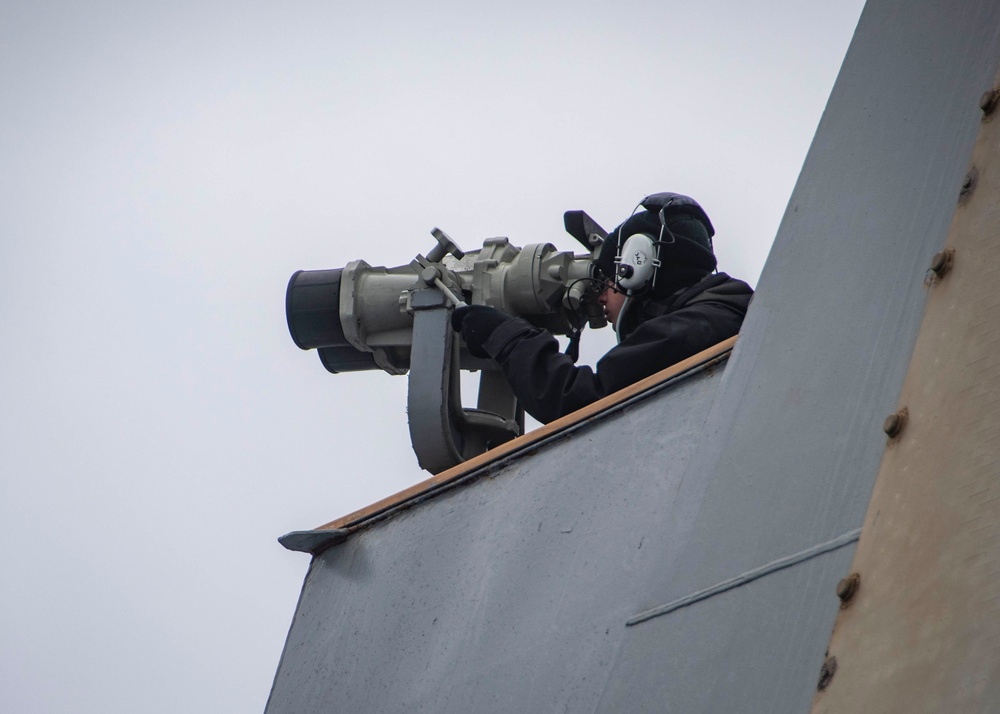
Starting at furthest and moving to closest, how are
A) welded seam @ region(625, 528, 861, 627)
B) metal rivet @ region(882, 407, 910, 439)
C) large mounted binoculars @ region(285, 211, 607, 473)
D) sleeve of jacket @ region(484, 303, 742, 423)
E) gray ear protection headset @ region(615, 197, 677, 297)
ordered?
large mounted binoculars @ region(285, 211, 607, 473), gray ear protection headset @ region(615, 197, 677, 297), sleeve of jacket @ region(484, 303, 742, 423), welded seam @ region(625, 528, 861, 627), metal rivet @ region(882, 407, 910, 439)

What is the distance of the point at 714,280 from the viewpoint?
147 inches

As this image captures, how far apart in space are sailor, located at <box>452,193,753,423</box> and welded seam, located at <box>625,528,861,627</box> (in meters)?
1.32

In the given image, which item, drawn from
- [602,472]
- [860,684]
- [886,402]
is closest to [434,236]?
[602,472]

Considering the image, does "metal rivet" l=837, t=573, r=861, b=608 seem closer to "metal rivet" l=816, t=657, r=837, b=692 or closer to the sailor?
"metal rivet" l=816, t=657, r=837, b=692

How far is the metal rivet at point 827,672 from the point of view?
1430 mm

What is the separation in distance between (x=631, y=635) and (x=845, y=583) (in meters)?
0.61

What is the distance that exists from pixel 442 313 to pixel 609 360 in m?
1.08

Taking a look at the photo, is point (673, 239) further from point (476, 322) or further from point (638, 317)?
point (476, 322)

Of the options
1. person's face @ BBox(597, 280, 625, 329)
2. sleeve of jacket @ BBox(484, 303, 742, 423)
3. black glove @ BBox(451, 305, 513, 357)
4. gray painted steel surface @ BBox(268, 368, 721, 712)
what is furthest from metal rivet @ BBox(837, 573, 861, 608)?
person's face @ BBox(597, 280, 625, 329)

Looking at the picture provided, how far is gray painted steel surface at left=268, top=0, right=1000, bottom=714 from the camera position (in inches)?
68.9

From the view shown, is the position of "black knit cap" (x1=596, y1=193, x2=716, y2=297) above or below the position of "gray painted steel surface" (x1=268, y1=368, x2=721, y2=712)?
above

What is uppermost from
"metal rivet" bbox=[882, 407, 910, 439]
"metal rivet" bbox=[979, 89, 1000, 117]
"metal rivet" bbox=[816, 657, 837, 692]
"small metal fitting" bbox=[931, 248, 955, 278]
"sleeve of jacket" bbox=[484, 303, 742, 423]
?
"metal rivet" bbox=[979, 89, 1000, 117]

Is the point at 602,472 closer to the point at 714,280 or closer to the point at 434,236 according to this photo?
the point at 714,280

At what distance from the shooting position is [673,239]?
13.1 ft
